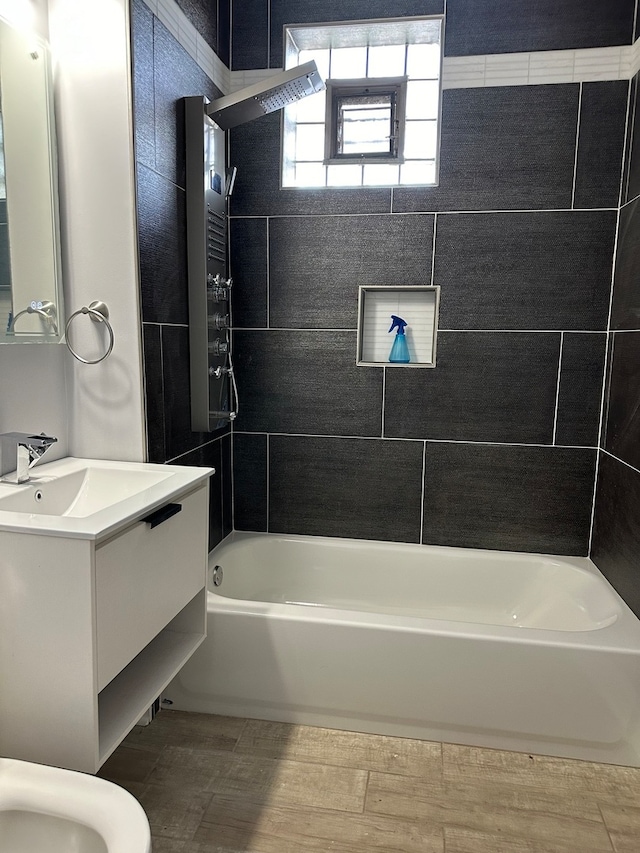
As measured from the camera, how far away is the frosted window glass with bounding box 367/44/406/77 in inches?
99.1

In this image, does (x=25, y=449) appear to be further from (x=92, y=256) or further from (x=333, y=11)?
(x=333, y=11)

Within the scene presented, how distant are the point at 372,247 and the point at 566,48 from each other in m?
1.01

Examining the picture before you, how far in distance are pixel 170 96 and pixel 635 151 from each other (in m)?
1.63

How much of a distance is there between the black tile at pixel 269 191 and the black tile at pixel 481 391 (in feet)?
2.11

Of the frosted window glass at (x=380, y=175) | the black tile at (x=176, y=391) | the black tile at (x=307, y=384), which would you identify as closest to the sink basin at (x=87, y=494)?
the black tile at (x=176, y=391)

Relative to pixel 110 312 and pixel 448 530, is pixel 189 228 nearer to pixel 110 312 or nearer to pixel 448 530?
pixel 110 312

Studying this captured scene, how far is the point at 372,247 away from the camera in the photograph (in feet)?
8.16

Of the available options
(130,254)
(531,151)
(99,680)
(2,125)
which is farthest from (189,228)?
(99,680)

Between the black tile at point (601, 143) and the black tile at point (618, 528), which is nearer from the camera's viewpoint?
the black tile at point (618, 528)

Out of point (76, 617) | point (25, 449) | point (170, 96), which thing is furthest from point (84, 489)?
point (170, 96)

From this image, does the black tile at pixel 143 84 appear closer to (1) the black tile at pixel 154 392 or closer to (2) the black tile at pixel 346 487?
(1) the black tile at pixel 154 392

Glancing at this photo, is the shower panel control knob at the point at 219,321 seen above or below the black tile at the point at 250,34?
below

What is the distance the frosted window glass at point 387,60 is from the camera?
2518mm

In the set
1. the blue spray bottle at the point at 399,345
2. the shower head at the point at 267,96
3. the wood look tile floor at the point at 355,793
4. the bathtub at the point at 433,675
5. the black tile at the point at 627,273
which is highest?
the shower head at the point at 267,96
